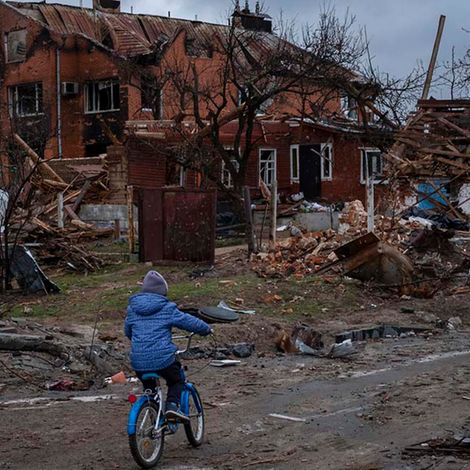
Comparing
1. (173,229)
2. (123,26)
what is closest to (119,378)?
(173,229)

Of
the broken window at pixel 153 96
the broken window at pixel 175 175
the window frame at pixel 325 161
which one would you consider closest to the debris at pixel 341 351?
the broken window at pixel 175 175

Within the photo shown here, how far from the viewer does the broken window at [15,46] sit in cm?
5059

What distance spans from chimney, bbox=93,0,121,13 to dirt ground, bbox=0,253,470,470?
41044 mm

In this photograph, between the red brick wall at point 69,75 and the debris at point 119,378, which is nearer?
the debris at point 119,378

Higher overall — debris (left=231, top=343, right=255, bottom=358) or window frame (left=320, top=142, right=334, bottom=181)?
window frame (left=320, top=142, right=334, bottom=181)

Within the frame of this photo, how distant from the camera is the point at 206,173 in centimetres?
2836

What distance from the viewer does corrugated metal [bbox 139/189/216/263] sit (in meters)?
22.5

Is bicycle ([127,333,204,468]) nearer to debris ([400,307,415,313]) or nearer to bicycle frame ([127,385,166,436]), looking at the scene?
bicycle frame ([127,385,166,436])

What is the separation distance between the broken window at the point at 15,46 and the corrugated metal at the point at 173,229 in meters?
30.7

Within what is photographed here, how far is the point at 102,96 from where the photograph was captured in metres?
48.7

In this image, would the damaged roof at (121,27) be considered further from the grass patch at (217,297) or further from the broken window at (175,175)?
the grass patch at (217,297)

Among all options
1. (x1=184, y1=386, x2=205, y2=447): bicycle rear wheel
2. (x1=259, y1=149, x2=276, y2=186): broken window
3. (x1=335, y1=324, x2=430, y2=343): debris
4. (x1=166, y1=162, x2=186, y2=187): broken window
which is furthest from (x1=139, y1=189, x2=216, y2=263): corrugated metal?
(x1=259, y1=149, x2=276, y2=186): broken window

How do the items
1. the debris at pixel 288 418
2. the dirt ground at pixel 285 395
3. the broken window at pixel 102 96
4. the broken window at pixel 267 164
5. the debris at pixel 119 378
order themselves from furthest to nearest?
the broken window at pixel 102 96, the broken window at pixel 267 164, the debris at pixel 119 378, the debris at pixel 288 418, the dirt ground at pixel 285 395

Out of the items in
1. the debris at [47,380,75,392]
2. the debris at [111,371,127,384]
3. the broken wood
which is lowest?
the debris at [111,371,127,384]
